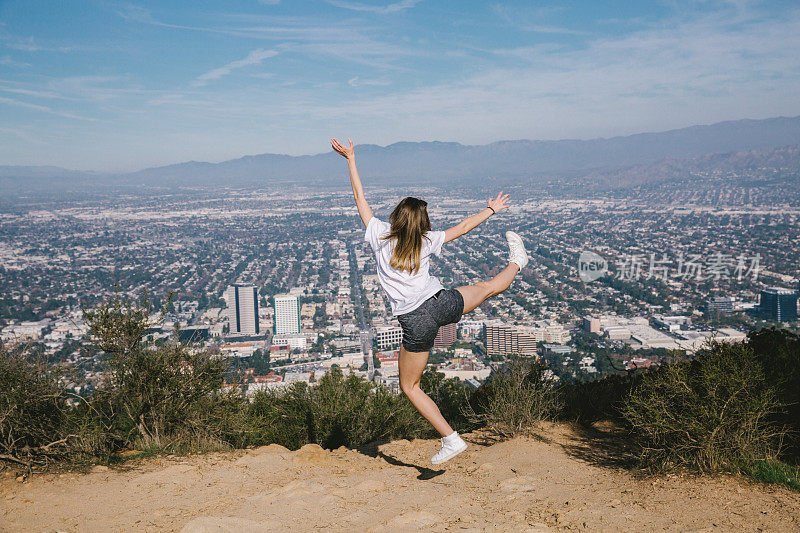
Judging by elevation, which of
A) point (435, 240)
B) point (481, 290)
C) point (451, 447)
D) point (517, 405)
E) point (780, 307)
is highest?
point (435, 240)

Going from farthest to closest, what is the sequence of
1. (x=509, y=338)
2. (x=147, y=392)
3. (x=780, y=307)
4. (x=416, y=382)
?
(x=780, y=307) < (x=509, y=338) < (x=147, y=392) < (x=416, y=382)

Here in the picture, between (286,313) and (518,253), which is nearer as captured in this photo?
(518,253)

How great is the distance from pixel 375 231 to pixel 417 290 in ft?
1.85

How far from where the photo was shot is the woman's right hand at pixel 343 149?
14.3 ft

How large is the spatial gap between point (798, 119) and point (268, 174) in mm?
137028

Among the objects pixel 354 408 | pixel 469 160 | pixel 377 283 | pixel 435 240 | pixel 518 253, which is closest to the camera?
pixel 435 240

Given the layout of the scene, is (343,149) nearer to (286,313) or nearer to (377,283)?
(286,313)

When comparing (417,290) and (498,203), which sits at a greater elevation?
(498,203)

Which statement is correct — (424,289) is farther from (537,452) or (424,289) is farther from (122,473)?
(122,473)

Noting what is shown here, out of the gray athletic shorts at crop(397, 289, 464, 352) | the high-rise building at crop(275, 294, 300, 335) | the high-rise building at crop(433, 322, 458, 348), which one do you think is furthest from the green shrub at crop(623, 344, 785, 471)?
the high-rise building at crop(275, 294, 300, 335)

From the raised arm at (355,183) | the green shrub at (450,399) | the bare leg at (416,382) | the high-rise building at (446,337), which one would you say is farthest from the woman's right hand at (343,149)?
the high-rise building at (446,337)

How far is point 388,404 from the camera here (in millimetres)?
6242

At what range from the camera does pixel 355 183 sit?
4266 mm

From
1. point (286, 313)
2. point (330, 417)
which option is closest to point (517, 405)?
point (330, 417)
